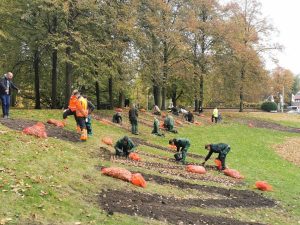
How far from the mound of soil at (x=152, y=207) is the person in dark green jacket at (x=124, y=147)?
5.16 metres

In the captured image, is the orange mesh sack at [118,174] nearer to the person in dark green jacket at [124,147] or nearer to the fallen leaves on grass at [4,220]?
the person in dark green jacket at [124,147]

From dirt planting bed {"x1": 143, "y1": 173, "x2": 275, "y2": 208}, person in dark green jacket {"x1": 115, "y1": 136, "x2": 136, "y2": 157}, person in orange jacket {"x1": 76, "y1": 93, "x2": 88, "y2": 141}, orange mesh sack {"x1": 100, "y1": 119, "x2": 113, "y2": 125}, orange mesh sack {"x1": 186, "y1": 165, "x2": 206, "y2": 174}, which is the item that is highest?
person in orange jacket {"x1": 76, "y1": 93, "x2": 88, "y2": 141}

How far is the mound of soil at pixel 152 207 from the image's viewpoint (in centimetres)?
1077

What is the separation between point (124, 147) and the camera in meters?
17.9

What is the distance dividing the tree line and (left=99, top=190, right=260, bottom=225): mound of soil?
18976 millimetres

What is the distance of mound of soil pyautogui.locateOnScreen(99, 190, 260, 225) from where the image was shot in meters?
10.8

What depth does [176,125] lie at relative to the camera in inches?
1457

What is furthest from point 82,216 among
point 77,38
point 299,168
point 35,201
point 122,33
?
point 122,33

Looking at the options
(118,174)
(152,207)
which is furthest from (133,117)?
(152,207)

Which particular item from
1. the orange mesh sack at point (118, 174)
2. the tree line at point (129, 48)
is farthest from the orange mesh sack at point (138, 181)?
the tree line at point (129, 48)

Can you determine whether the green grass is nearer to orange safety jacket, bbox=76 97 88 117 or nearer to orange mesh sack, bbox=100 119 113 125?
orange safety jacket, bbox=76 97 88 117

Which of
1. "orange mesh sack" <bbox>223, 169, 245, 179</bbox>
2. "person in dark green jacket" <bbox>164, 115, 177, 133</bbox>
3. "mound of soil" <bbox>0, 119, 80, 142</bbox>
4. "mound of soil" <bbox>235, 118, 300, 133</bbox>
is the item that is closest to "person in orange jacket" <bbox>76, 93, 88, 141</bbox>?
"mound of soil" <bbox>0, 119, 80, 142</bbox>

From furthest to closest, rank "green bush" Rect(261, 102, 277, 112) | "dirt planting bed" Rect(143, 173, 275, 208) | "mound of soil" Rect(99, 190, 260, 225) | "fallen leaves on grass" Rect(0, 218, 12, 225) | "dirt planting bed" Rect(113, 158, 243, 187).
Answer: "green bush" Rect(261, 102, 277, 112) < "dirt planting bed" Rect(113, 158, 243, 187) < "dirt planting bed" Rect(143, 173, 275, 208) < "mound of soil" Rect(99, 190, 260, 225) < "fallen leaves on grass" Rect(0, 218, 12, 225)

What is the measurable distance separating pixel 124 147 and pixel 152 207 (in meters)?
6.60
